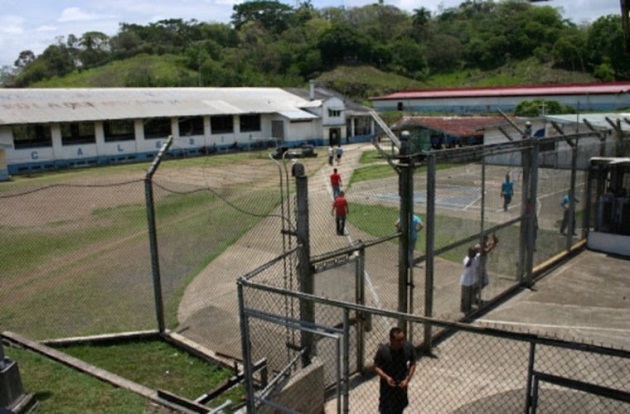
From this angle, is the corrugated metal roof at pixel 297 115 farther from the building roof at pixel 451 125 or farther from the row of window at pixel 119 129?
the building roof at pixel 451 125

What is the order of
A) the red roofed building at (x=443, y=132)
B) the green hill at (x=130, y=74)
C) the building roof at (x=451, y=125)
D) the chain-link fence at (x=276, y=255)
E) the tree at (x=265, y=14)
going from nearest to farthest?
the chain-link fence at (x=276, y=255), the building roof at (x=451, y=125), the red roofed building at (x=443, y=132), the green hill at (x=130, y=74), the tree at (x=265, y=14)

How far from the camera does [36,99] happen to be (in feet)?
133

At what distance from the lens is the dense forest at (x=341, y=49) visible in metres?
84.5

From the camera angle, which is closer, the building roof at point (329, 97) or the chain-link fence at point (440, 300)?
Result: the chain-link fence at point (440, 300)

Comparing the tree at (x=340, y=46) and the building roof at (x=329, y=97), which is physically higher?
the tree at (x=340, y=46)

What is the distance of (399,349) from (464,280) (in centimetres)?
401

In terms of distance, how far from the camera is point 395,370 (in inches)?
200

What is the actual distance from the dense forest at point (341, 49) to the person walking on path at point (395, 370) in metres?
78.1

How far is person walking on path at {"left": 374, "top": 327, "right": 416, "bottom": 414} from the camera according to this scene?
505 centimetres

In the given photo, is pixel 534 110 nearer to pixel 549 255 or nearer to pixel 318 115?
pixel 318 115

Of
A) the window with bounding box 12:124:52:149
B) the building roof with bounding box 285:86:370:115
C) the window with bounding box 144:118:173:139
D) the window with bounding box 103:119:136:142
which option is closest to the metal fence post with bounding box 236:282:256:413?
the window with bounding box 12:124:52:149

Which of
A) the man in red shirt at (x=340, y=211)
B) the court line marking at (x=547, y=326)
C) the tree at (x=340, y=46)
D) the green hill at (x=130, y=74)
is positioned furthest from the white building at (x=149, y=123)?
the tree at (x=340, y=46)

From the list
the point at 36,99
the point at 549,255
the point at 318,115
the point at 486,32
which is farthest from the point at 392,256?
the point at 486,32

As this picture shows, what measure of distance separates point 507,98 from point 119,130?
136 ft
